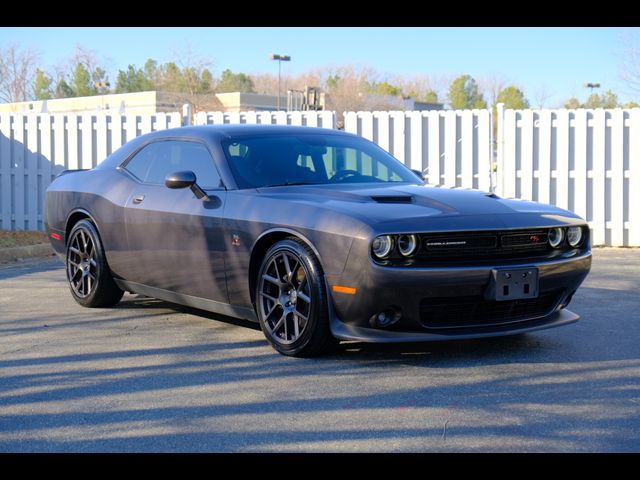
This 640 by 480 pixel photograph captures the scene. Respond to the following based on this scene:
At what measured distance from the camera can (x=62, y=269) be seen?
10.5 meters

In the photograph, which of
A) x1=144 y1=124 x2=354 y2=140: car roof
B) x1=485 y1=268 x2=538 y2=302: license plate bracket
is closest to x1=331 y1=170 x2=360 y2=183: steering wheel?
x1=144 y1=124 x2=354 y2=140: car roof

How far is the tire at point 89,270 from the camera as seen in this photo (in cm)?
737

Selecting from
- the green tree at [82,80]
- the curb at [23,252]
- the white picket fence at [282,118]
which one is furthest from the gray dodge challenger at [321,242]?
the green tree at [82,80]

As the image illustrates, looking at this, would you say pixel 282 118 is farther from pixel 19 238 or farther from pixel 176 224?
pixel 176 224

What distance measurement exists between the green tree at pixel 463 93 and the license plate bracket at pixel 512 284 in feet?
295

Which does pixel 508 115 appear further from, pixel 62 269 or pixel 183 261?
pixel 183 261

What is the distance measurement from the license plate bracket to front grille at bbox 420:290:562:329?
3.1 inches

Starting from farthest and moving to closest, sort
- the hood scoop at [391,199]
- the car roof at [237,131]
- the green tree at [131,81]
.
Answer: the green tree at [131,81] → the car roof at [237,131] → the hood scoop at [391,199]

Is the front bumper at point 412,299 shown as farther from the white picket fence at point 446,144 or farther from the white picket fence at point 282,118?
the white picket fence at point 282,118

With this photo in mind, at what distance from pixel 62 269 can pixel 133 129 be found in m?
5.00

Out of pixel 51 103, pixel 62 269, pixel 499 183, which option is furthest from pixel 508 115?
pixel 51 103

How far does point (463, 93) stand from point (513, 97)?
27.5 feet

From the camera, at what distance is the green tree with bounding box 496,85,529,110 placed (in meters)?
85.7

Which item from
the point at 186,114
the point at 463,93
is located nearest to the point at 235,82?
the point at 463,93
